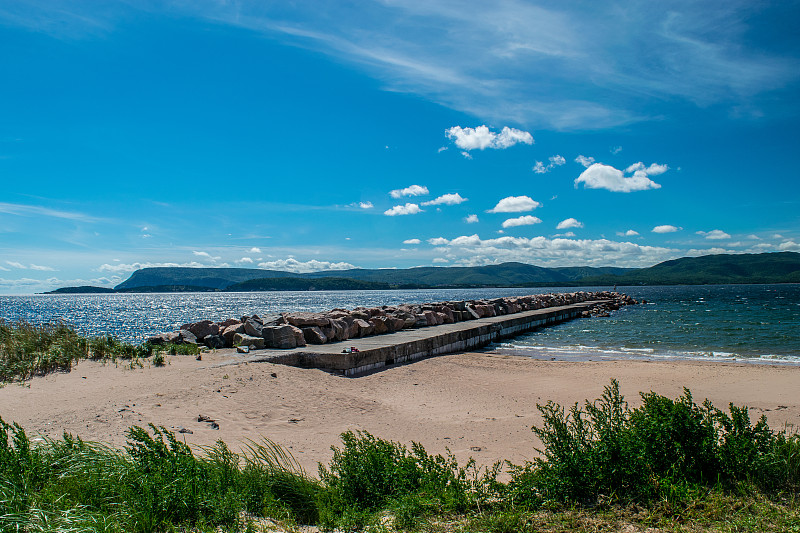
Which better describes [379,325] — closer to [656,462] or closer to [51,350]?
[51,350]

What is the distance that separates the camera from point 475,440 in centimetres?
592

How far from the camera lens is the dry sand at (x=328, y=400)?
5637 millimetres

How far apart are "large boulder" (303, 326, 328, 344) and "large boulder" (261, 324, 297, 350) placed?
0.98m

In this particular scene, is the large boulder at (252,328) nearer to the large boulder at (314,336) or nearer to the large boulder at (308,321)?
the large boulder at (308,321)

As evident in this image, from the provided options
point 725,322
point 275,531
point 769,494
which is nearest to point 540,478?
point 769,494

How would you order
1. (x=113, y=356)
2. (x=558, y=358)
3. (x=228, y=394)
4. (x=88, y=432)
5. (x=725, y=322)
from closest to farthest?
(x=88, y=432) → (x=228, y=394) → (x=113, y=356) → (x=558, y=358) → (x=725, y=322)

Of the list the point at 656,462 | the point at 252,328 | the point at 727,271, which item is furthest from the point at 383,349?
Answer: the point at 727,271

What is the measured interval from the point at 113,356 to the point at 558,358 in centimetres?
1208

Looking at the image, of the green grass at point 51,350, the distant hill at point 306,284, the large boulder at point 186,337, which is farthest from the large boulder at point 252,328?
the distant hill at point 306,284

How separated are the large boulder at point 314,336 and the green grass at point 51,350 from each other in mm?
2501

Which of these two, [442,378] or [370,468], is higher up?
[370,468]

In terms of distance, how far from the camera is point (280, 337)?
10477 mm

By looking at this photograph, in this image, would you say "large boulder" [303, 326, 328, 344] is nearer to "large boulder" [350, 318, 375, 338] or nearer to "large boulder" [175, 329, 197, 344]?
"large boulder" [350, 318, 375, 338]

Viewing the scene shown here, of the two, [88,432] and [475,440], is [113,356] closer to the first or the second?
[88,432]
